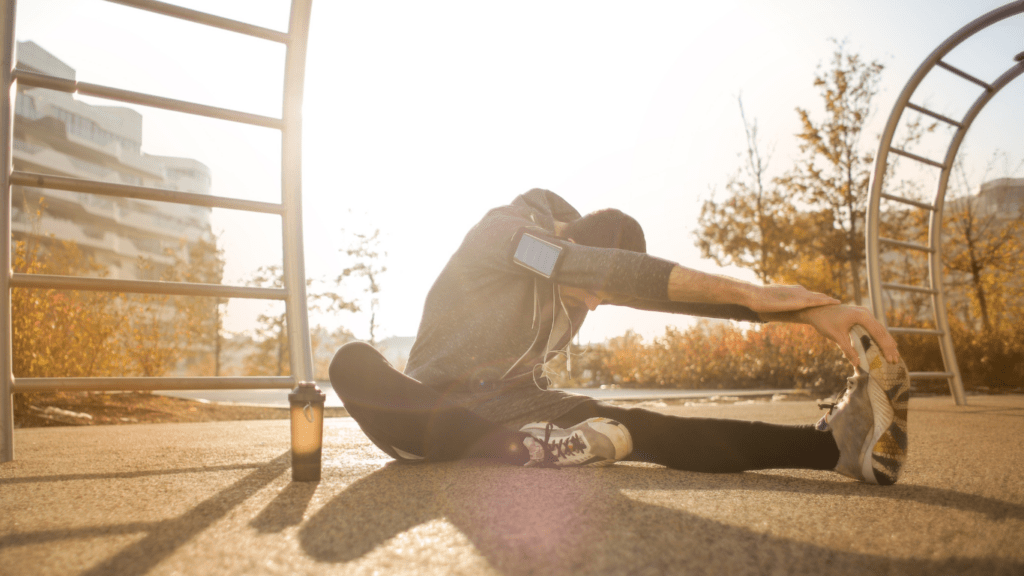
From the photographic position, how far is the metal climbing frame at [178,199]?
1654 millimetres

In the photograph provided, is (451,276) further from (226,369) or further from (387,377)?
(226,369)

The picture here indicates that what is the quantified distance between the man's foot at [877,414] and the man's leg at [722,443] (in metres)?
0.09

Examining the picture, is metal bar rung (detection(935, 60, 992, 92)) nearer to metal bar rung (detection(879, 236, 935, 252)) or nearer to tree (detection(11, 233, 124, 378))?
metal bar rung (detection(879, 236, 935, 252))

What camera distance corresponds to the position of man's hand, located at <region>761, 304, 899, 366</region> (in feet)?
4.10

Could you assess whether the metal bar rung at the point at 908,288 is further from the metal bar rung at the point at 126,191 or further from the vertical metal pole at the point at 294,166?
the metal bar rung at the point at 126,191

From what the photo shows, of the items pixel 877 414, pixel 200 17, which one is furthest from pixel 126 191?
pixel 877 414

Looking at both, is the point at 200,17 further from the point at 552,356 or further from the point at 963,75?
the point at 963,75

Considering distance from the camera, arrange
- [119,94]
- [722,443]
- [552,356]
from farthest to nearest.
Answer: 1. [552,356]
2. [119,94]
3. [722,443]

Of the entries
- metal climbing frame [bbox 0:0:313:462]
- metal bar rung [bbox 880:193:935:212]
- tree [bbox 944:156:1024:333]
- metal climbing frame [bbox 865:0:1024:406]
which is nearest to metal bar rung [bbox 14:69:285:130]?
metal climbing frame [bbox 0:0:313:462]

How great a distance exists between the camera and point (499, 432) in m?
1.64

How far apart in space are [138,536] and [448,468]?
0.81 meters

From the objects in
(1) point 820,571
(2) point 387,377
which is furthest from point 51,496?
(1) point 820,571

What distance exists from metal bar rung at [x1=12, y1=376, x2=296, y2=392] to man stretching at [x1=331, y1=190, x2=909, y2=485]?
1.23 feet

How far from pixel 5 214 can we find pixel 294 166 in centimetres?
83
